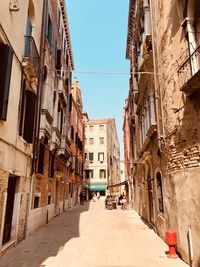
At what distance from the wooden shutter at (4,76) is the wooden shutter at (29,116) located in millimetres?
2617

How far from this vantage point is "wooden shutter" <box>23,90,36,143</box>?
338 inches

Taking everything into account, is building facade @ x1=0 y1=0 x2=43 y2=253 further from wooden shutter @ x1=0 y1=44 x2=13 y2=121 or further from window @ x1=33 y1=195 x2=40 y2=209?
window @ x1=33 y1=195 x2=40 y2=209

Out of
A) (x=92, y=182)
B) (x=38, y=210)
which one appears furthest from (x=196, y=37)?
(x=92, y=182)

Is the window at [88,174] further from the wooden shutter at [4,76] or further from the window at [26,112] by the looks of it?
the wooden shutter at [4,76]

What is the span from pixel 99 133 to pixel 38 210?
1377 inches

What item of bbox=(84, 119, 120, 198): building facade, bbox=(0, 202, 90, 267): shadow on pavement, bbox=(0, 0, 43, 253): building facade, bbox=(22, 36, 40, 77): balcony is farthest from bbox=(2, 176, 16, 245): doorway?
bbox=(84, 119, 120, 198): building facade

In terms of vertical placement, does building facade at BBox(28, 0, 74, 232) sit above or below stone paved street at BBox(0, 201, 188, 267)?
above

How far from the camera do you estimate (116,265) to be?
5625mm

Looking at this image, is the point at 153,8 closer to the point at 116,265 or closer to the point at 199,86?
the point at 199,86

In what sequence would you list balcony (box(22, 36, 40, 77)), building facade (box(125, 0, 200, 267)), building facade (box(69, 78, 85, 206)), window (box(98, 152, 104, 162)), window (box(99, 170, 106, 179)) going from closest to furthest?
building facade (box(125, 0, 200, 267))
balcony (box(22, 36, 40, 77))
building facade (box(69, 78, 85, 206))
window (box(99, 170, 106, 179))
window (box(98, 152, 104, 162))

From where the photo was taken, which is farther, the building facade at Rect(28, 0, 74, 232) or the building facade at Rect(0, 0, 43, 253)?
the building facade at Rect(28, 0, 74, 232)

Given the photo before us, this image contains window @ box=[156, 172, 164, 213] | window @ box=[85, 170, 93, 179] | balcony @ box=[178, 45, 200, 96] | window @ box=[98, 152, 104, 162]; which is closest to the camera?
balcony @ box=[178, 45, 200, 96]

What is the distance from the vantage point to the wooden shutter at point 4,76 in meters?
5.88

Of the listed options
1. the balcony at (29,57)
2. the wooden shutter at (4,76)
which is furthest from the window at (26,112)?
the wooden shutter at (4,76)
